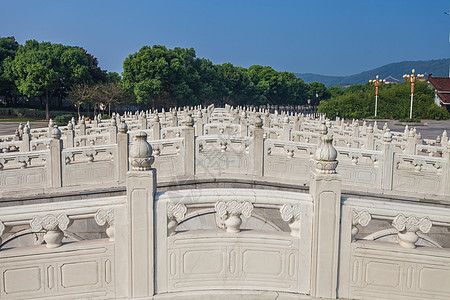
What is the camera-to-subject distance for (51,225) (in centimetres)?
338

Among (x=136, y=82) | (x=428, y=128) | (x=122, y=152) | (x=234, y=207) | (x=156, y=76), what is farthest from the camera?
(x=136, y=82)

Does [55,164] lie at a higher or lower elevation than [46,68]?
lower

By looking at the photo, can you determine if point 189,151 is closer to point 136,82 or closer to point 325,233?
point 325,233

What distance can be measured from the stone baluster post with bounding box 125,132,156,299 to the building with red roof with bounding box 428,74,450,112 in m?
58.4

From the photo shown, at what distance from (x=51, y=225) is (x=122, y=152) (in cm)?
608

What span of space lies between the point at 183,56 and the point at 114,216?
4792cm

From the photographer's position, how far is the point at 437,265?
11.7ft

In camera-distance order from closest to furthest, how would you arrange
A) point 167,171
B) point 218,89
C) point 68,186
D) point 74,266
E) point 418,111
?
point 74,266, point 68,186, point 167,171, point 418,111, point 218,89

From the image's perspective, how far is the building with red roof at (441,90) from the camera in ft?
175

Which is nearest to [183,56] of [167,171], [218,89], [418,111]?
[218,89]

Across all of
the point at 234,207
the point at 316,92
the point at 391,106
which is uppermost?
the point at 316,92

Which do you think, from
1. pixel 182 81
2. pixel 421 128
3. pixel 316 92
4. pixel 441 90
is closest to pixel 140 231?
pixel 421 128

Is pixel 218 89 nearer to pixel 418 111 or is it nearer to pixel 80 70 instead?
pixel 80 70

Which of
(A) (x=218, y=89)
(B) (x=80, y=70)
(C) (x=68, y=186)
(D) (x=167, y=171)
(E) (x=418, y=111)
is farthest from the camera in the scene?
(A) (x=218, y=89)
